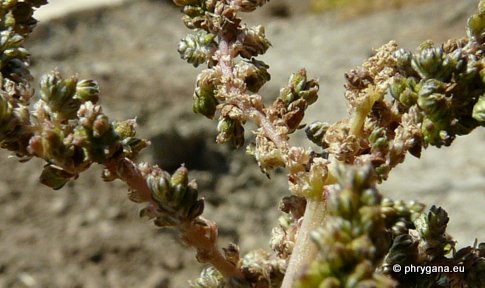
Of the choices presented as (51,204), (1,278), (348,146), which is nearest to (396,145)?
(348,146)

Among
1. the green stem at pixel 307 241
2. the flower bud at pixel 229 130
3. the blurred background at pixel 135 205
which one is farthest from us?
the blurred background at pixel 135 205

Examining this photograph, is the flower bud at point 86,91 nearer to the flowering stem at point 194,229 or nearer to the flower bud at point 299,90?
the flowering stem at point 194,229

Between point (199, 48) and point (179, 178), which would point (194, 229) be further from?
point (199, 48)

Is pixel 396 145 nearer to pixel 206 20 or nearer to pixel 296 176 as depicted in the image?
pixel 296 176

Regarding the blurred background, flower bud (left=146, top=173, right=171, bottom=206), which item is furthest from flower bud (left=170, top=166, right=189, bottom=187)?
the blurred background

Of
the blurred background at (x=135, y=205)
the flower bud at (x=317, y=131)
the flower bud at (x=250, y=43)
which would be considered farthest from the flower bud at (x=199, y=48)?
the blurred background at (x=135, y=205)
